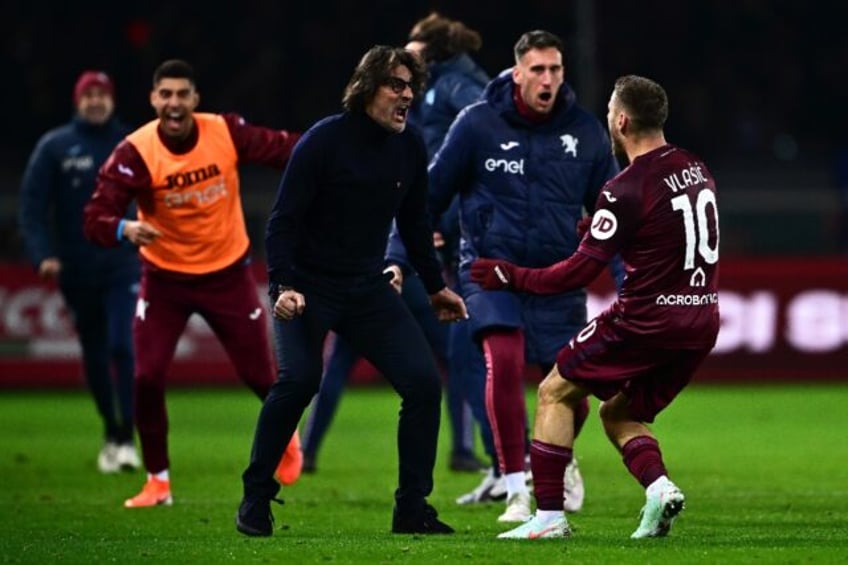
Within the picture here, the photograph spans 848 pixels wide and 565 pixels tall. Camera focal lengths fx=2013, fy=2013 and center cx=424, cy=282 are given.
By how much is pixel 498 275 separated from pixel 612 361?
65 centimetres

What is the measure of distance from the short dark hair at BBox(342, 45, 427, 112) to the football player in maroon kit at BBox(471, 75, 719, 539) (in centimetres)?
99

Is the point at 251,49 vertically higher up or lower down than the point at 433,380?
higher up

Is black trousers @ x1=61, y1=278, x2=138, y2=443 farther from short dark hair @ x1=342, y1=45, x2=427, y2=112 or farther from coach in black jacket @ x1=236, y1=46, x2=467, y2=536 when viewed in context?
short dark hair @ x1=342, y1=45, x2=427, y2=112

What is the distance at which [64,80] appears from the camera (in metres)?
28.1

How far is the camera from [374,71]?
9.26 m

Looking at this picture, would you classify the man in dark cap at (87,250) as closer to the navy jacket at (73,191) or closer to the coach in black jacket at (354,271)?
the navy jacket at (73,191)

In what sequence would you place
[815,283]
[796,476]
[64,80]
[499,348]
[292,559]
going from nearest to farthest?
[292,559], [499,348], [796,476], [815,283], [64,80]

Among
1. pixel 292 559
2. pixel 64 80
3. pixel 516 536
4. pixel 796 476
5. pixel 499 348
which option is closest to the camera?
pixel 292 559

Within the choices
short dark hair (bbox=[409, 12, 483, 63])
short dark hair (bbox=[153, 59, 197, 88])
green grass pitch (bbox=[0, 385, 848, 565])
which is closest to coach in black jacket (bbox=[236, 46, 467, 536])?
green grass pitch (bbox=[0, 385, 848, 565])

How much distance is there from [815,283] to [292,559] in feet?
47.6

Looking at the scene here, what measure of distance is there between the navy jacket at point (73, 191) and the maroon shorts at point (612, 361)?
6.28 meters

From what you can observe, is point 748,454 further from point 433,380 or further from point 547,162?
point 433,380

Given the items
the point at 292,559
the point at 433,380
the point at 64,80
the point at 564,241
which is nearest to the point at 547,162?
the point at 564,241

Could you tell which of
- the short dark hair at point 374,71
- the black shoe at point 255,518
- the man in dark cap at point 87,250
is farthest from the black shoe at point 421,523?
the man in dark cap at point 87,250
